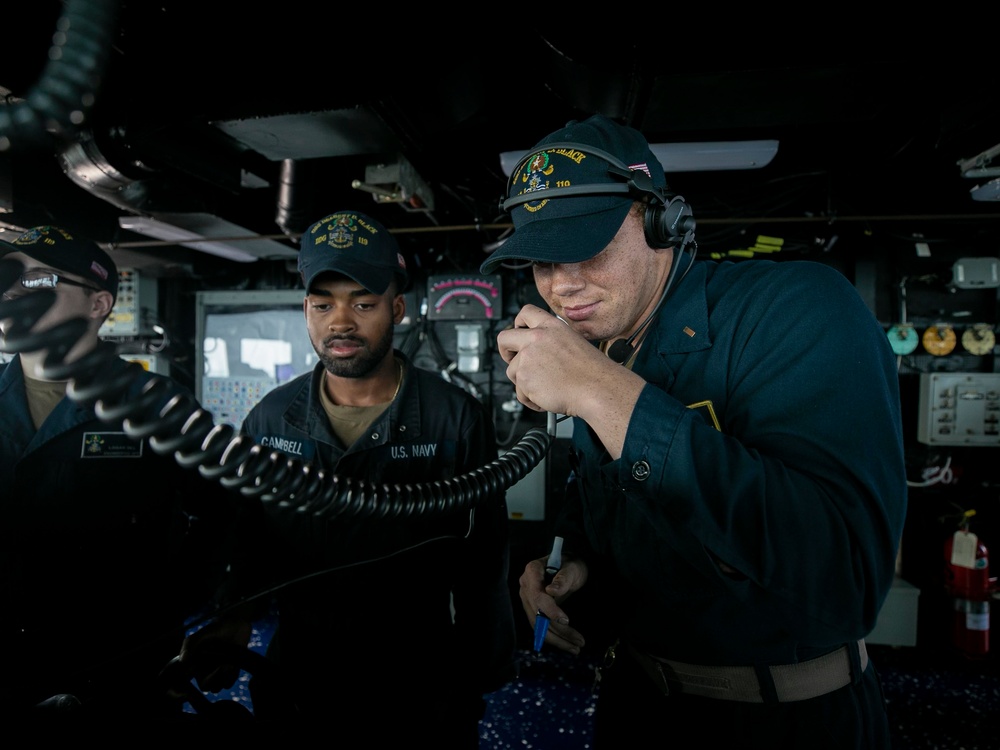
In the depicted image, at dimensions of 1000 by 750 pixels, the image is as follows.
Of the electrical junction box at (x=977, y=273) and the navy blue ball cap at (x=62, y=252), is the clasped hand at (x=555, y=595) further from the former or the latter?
the electrical junction box at (x=977, y=273)

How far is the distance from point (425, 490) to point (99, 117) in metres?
2.04

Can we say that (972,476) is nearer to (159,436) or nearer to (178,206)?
(159,436)

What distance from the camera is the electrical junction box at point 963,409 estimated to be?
3264 millimetres

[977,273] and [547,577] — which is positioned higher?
[977,273]

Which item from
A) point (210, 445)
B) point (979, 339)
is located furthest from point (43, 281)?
point (979, 339)

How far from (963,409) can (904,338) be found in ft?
1.98

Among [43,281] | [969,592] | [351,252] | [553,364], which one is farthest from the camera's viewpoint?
[969,592]

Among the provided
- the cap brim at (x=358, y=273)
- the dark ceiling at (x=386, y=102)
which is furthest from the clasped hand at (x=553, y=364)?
the cap brim at (x=358, y=273)

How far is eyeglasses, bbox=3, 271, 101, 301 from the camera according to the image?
130 cm

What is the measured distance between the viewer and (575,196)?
950mm

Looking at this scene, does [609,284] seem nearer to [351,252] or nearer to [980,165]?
[351,252]

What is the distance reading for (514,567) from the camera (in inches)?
142

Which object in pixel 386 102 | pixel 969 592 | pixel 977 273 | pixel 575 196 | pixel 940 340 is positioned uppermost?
pixel 386 102

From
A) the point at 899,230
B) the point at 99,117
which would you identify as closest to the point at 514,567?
the point at 99,117
